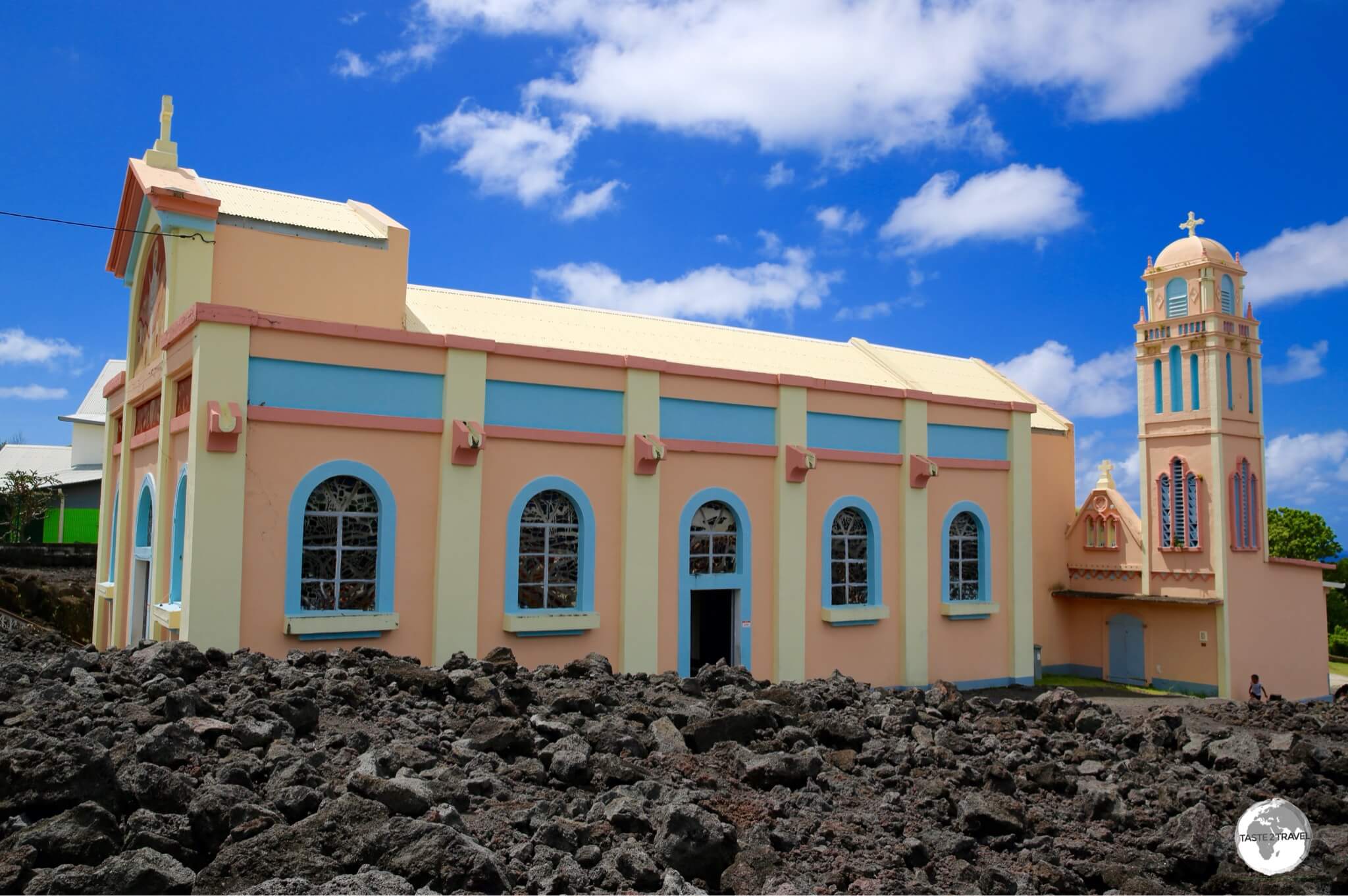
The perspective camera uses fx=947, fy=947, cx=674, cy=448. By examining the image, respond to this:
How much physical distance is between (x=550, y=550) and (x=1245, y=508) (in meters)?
15.9

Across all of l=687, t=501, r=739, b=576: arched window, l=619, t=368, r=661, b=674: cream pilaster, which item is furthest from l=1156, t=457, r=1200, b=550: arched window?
l=619, t=368, r=661, b=674: cream pilaster

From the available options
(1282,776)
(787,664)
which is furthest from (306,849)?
(787,664)

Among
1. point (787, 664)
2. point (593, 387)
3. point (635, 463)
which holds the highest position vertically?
point (593, 387)

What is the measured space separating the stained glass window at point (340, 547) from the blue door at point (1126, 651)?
16.9m

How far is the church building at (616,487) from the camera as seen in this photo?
1203cm

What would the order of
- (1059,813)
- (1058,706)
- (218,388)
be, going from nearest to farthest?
(1059,813), (1058,706), (218,388)

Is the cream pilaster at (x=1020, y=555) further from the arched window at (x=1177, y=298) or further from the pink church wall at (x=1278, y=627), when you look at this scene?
the arched window at (x=1177, y=298)

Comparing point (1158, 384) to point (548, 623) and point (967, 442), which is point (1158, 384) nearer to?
point (967, 442)

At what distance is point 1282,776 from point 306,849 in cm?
757

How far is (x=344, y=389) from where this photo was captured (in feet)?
40.6

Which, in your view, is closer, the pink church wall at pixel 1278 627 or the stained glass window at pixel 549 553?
the stained glass window at pixel 549 553

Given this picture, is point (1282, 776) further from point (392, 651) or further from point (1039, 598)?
point (1039, 598)

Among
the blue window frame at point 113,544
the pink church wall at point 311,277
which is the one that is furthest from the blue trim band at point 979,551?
the blue window frame at point 113,544

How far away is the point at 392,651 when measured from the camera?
12352 millimetres
